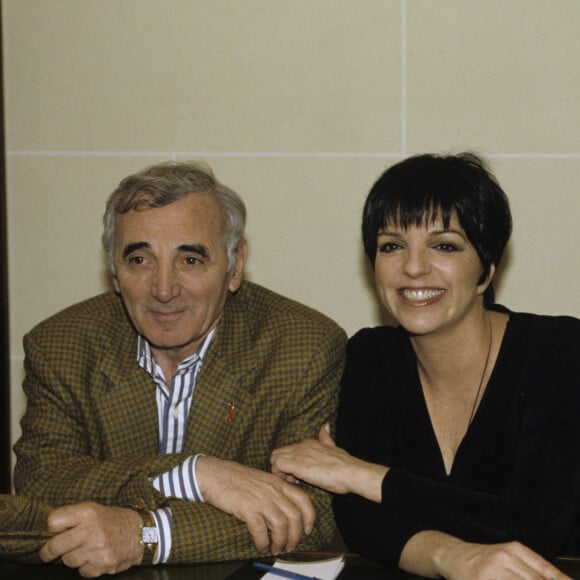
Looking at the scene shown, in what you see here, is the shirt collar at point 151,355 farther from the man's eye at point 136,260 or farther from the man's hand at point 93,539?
the man's hand at point 93,539

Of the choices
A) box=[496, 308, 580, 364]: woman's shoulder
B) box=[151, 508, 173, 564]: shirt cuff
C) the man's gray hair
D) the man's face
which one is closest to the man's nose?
the man's face

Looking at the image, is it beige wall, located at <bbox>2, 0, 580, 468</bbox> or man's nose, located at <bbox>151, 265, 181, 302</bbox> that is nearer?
man's nose, located at <bbox>151, 265, 181, 302</bbox>

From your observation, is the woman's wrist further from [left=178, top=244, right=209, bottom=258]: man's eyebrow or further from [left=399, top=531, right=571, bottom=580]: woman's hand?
[left=178, top=244, right=209, bottom=258]: man's eyebrow

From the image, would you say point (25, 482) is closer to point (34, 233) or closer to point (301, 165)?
point (34, 233)

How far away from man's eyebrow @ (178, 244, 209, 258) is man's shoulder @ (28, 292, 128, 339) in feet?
0.97

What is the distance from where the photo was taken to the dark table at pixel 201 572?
1.68 metres

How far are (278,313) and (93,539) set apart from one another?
803 millimetres

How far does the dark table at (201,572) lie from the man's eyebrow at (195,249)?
0.76m

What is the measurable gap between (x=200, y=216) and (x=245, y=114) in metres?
0.81

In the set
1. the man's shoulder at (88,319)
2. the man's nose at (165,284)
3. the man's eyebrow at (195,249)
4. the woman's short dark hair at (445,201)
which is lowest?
the man's shoulder at (88,319)

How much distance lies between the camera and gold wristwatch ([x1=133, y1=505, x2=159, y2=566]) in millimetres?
1815

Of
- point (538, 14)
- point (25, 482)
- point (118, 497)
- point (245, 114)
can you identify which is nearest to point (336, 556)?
point (118, 497)

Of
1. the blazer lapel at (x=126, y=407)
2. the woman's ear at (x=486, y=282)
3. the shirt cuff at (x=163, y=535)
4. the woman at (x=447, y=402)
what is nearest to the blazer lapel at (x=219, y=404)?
the blazer lapel at (x=126, y=407)

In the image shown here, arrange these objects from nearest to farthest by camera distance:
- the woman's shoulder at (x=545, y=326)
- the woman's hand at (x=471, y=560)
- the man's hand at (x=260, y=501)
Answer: the woman's hand at (x=471, y=560) → the man's hand at (x=260, y=501) → the woman's shoulder at (x=545, y=326)
